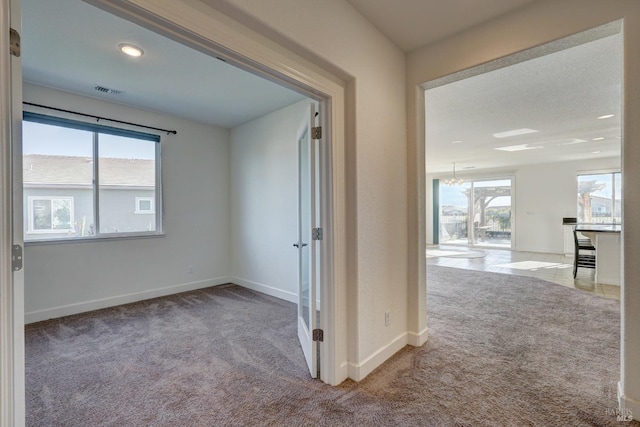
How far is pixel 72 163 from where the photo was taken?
3516mm

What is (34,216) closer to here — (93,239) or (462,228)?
(93,239)

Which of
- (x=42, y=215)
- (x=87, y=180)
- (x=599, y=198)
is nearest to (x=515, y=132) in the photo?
(x=599, y=198)

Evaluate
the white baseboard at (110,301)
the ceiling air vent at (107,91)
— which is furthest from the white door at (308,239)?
the white baseboard at (110,301)

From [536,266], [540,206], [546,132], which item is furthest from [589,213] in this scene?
[546,132]

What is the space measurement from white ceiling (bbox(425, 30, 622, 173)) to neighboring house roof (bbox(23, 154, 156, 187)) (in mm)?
3884

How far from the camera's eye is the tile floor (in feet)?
14.9

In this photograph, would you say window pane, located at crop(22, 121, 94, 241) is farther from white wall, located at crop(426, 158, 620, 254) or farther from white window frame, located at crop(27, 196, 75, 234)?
white wall, located at crop(426, 158, 620, 254)

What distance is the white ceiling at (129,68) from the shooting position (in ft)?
7.11

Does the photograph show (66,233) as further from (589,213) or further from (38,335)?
(589,213)

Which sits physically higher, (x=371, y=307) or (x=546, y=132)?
(x=546, y=132)

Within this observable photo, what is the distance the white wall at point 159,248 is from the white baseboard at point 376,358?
128 inches

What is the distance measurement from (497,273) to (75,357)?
6.19m

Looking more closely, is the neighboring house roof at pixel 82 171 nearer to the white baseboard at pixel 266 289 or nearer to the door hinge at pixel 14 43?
the white baseboard at pixel 266 289

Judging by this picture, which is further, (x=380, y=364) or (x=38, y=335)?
(x=38, y=335)
